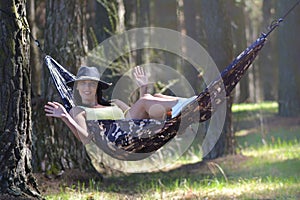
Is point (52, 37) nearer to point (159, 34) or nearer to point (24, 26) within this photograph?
point (24, 26)

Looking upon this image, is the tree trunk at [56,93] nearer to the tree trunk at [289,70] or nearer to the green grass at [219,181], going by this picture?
the green grass at [219,181]

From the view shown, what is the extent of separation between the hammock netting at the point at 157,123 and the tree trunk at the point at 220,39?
2.58 metres

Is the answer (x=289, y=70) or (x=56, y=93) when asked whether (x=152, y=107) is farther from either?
(x=289, y=70)

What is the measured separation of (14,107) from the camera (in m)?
4.16

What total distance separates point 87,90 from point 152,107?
23.5 inches

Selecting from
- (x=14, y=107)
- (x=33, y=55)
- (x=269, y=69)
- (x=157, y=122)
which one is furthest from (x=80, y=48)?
(x=269, y=69)

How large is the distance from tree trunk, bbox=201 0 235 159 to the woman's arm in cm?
299

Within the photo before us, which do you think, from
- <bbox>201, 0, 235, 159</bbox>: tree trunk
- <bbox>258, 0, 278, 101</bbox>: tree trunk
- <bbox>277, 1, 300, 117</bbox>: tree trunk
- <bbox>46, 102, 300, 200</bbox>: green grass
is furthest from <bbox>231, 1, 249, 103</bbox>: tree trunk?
<bbox>258, 0, 278, 101</bbox>: tree trunk

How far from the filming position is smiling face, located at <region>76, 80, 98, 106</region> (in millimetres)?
5105

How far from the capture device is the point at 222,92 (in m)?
4.80

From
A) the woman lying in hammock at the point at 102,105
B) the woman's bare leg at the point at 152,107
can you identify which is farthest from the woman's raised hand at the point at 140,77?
the woman's bare leg at the point at 152,107

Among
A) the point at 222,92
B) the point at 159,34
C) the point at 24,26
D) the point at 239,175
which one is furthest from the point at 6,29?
the point at 159,34

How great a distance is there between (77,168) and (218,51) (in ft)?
8.01

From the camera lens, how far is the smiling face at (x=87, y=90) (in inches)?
201
